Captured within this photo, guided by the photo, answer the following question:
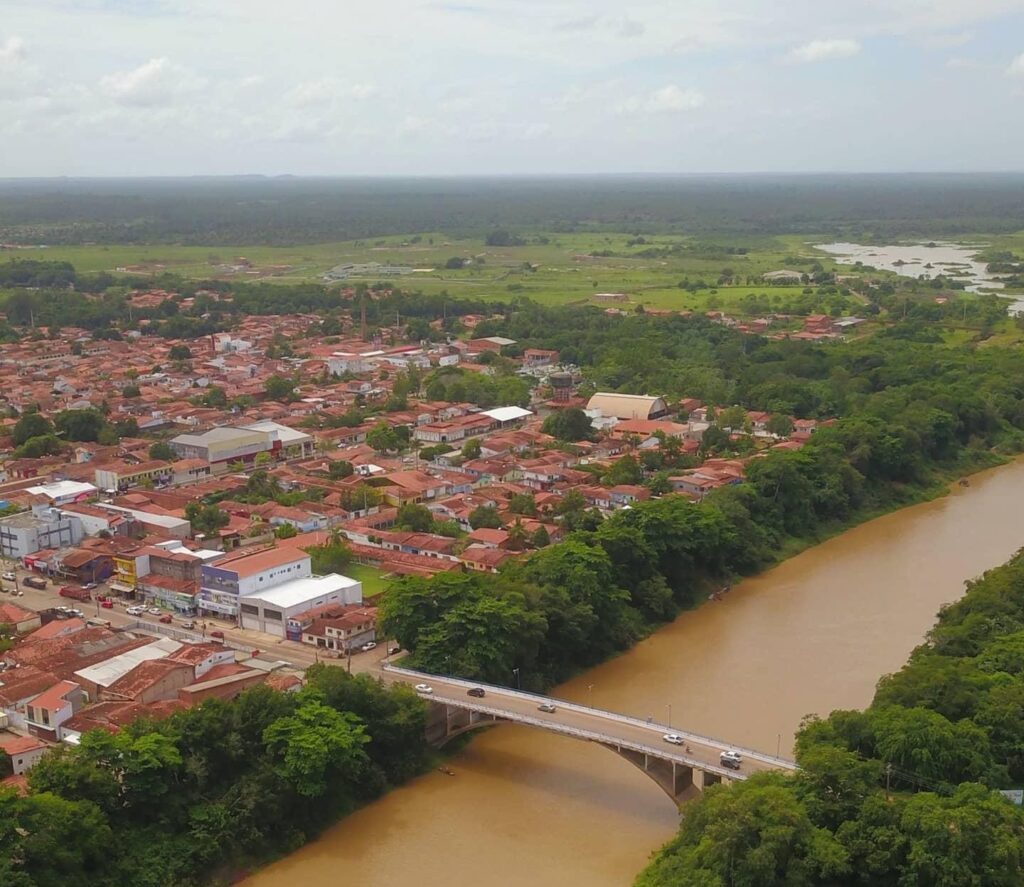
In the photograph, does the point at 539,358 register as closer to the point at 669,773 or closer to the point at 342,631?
the point at 342,631

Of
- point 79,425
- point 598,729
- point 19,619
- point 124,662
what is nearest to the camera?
point 598,729

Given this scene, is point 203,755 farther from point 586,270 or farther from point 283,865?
point 586,270

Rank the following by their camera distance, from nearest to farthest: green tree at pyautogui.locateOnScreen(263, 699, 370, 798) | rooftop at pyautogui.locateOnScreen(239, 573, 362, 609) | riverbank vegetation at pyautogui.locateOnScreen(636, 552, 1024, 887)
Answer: riverbank vegetation at pyautogui.locateOnScreen(636, 552, 1024, 887) → green tree at pyautogui.locateOnScreen(263, 699, 370, 798) → rooftop at pyautogui.locateOnScreen(239, 573, 362, 609)

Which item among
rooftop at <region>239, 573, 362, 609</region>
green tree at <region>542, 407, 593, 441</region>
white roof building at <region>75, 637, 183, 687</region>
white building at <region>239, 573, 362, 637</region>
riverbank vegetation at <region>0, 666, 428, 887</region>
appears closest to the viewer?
riverbank vegetation at <region>0, 666, 428, 887</region>

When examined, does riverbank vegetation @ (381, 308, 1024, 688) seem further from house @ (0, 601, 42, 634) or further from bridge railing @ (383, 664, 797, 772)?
house @ (0, 601, 42, 634)

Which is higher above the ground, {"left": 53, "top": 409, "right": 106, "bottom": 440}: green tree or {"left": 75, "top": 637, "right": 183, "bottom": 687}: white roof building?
{"left": 53, "top": 409, "right": 106, "bottom": 440}: green tree

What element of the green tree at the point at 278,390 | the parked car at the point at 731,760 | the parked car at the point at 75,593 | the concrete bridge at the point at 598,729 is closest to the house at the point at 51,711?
the concrete bridge at the point at 598,729

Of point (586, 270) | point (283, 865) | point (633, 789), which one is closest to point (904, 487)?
point (633, 789)

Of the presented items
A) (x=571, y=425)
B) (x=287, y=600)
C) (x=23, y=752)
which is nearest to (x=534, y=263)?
(x=571, y=425)

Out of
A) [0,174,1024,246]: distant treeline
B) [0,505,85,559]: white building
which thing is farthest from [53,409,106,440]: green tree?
[0,174,1024,246]: distant treeline
